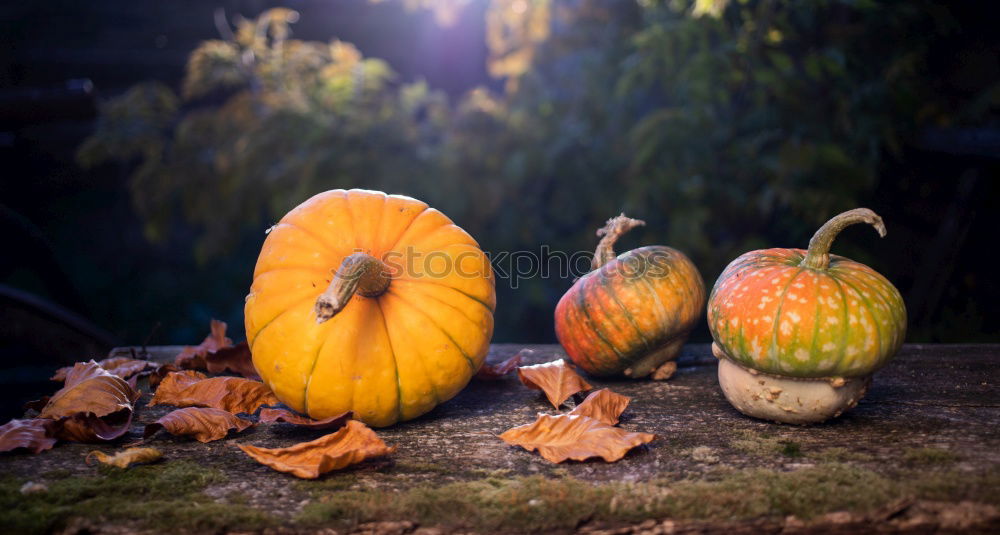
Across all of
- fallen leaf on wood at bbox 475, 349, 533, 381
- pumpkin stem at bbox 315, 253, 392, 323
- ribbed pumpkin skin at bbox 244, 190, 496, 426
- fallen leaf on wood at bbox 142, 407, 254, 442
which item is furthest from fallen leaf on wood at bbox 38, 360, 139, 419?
fallen leaf on wood at bbox 475, 349, 533, 381

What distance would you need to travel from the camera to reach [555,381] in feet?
6.57

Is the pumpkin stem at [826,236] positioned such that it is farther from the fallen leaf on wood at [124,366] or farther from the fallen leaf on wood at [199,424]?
the fallen leaf on wood at [124,366]

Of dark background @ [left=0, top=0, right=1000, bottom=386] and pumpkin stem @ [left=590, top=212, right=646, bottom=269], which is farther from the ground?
dark background @ [left=0, top=0, right=1000, bottom=386]

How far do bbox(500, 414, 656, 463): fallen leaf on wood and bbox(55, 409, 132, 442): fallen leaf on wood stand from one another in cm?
96

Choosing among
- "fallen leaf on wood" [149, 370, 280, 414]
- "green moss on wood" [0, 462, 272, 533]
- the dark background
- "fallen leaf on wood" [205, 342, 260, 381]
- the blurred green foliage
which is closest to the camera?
"green moss on wood" [0, 462, 272, 533]

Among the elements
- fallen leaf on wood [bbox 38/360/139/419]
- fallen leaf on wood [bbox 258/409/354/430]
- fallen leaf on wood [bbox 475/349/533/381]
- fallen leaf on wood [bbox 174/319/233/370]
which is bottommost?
fallen leaf on wood [bbox 258/409/354/430]

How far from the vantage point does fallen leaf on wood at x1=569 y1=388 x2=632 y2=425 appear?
1768 mm

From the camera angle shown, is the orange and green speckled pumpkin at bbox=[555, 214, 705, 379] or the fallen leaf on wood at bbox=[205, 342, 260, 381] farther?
the fallen leaf on wood at bbox=[205, 342, 260, 381]

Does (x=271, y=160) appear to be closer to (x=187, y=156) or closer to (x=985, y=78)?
(x=187, y=156)

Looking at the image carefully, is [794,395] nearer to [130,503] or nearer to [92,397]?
[130,503]

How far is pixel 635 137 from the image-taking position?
11.0ft

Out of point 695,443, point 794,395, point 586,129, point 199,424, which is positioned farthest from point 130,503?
point 586,129

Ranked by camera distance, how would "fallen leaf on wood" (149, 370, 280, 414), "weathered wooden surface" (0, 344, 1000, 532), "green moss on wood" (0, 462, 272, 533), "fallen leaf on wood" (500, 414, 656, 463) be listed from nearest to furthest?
"green moss on wood" (0, 462, 272, 533), "weathered wooden surface" (0, 344, 1000, 532), "fallen leaf on wood" (500, 414, 656, 463), "fallen leaf on wood" (149, 370, 280, 414)

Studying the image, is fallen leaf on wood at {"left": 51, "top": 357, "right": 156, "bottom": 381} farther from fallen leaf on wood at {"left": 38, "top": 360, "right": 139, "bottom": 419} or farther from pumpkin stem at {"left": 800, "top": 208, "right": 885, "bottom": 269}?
pumpkin stem at {"left": 800, "top": 208, "right": 885, "bottom": 269}
